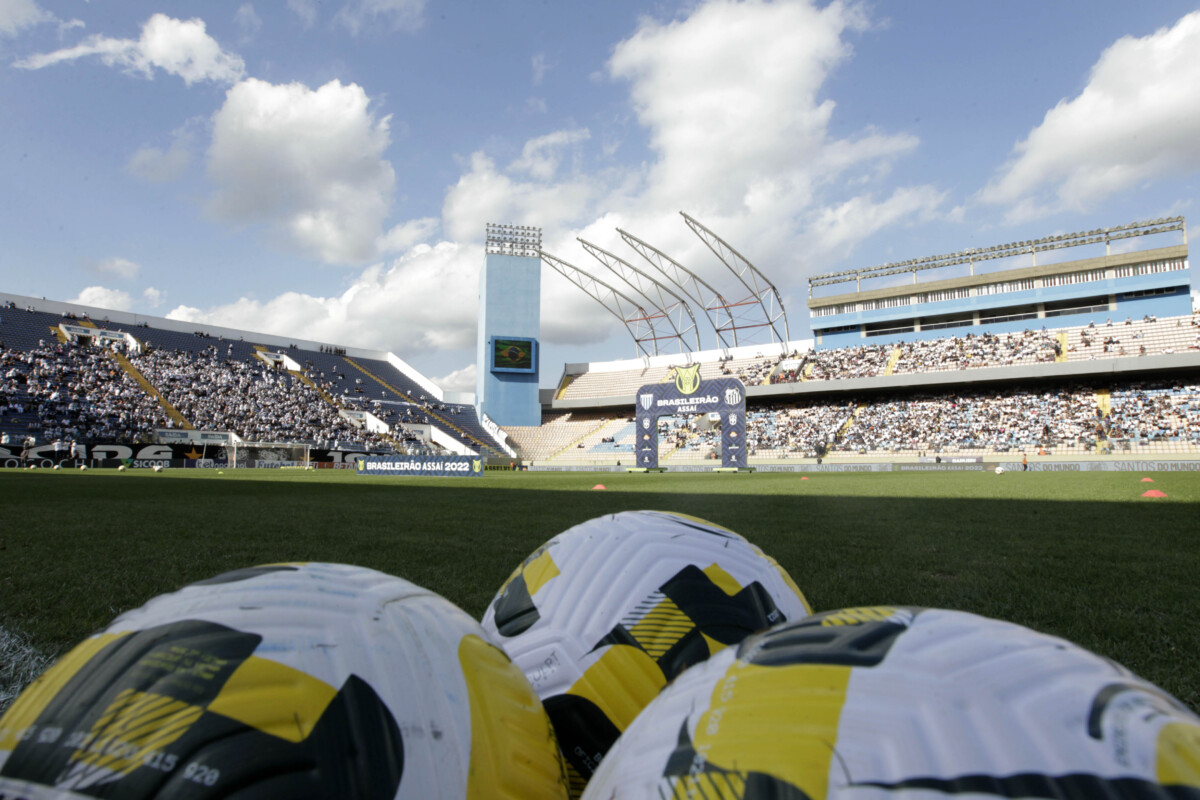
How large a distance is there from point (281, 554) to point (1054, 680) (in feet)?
17.9

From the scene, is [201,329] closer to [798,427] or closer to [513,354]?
[513,354]

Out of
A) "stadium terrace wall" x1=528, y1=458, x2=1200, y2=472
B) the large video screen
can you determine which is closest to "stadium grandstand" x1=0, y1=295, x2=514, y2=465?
the large video screen

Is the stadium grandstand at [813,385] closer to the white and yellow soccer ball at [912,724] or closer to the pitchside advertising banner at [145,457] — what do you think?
the pitchside advertising banner at [145,457]

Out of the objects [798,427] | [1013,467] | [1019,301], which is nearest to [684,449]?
[798,427]

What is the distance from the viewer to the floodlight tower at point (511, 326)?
168 feet

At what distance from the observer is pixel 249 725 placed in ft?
2.80

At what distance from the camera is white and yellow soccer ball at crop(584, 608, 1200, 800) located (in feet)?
2.08

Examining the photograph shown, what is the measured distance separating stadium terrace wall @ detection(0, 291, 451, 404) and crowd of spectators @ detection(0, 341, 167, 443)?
5.05 metres

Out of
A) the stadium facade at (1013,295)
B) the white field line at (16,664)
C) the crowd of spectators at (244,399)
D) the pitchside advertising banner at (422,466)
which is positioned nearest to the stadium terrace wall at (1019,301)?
the stadium facade at (1013,295)

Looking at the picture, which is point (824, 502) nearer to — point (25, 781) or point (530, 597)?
point (530, 597)

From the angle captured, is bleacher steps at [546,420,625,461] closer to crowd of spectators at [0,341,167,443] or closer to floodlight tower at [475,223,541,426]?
floodlight tower at [475,223,541,426]

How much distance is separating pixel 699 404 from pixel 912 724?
97.6 feet

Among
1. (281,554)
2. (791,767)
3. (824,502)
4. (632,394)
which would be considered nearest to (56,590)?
(281,554)

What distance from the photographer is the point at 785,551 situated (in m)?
5.41
